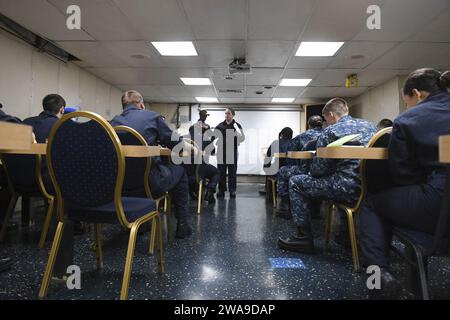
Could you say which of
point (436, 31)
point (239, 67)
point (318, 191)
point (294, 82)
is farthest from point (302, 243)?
point (294, 82)

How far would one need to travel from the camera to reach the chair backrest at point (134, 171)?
1.67 metres

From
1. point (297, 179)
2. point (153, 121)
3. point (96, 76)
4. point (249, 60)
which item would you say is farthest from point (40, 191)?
point (96, 76)

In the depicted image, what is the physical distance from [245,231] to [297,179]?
79 cm

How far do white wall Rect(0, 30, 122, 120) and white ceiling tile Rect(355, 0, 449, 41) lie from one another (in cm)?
Answer: 441

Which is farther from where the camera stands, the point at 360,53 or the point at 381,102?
the point at 381,102

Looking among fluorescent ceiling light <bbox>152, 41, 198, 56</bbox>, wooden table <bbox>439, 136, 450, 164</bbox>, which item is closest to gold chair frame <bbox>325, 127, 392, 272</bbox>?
wooden table <bbox>439, 136, 450, 164</bbox>

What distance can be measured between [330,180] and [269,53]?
3100mm

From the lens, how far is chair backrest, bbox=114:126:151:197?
1.67 m

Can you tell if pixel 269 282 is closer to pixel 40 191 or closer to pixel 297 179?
pixel 297 179

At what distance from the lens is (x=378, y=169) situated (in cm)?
139

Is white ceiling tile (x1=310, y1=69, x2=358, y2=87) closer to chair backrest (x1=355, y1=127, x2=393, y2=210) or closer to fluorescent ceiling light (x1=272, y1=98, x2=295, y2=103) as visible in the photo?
fluorescent ceiling light (x1=272, y1=98, x2=295, y2=103)

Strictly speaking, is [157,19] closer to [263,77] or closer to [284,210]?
[284,210]

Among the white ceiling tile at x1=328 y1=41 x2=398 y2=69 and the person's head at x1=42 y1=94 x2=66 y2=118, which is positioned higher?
the white ceiling tile at x1=328 y1=41 x2=398 y2=69

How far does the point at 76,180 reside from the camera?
1138 mm
